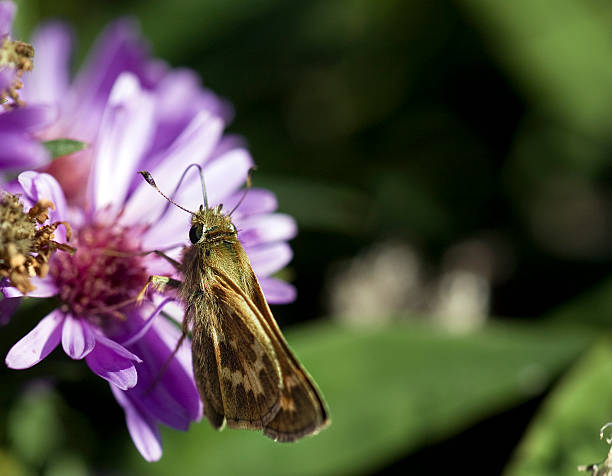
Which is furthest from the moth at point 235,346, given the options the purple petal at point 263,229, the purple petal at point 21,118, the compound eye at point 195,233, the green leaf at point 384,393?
the green leaf at point 384,393

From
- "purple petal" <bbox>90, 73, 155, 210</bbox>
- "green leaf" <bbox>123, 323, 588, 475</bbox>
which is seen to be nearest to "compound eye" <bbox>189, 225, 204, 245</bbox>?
"purple petal" <bbox>90, 73, 155, 210</bbox>

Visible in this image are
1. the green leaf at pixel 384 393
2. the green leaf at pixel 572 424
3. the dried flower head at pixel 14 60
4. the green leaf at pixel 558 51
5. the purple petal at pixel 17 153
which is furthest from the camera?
the green leaf at pixel 558 51

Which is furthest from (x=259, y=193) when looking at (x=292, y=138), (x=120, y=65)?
(x=292, y=138)

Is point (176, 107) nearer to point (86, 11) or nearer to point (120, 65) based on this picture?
point (120, 65)

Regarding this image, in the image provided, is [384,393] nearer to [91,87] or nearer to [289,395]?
[289,395]

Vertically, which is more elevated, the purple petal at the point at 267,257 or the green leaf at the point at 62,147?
the green leaf at the point at 62,147

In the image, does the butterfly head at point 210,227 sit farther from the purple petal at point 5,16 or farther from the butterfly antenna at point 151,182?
the purple petal at point 5,16

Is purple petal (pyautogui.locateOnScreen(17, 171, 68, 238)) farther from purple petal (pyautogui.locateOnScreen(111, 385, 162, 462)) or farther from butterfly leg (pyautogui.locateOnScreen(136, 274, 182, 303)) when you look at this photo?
purple petal (pyautogui.locateOnScreen(111, 385, 162, 462))
